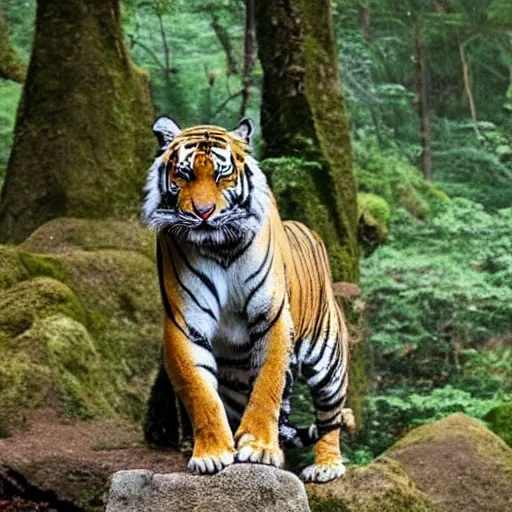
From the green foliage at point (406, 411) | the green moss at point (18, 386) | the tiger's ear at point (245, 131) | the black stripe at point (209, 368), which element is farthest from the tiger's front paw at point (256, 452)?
the green foliage at point (406, 411)

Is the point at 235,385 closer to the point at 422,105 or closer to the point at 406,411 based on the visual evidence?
the point at 406,411

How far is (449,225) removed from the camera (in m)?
12.8

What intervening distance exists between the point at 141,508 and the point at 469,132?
1731cm

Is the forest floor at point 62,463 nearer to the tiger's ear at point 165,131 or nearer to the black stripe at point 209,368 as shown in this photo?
the black stripe at point 209,368

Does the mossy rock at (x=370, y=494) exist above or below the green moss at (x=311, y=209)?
below

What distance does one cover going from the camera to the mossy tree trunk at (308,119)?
9.29m

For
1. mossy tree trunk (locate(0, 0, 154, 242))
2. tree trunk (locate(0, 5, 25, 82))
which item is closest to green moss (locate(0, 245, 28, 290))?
mossy tree trunk (locate(0, 0, 154, 242))

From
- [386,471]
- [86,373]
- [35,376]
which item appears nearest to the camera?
[386,471]

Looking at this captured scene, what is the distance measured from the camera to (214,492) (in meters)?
3.91

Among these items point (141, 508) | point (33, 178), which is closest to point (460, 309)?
point (33, 178)

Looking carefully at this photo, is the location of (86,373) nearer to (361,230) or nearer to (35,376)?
(35,376)

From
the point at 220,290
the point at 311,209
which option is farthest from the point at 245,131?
the point at 311,209

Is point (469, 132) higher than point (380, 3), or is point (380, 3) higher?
point (380, 3)

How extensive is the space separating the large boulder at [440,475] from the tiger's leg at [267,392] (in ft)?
3.31
